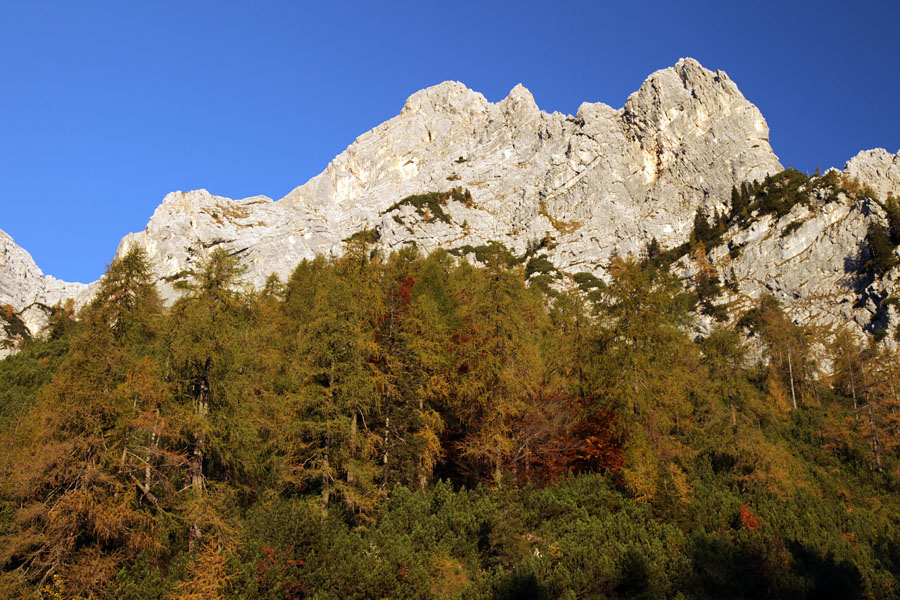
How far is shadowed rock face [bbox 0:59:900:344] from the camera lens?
83125 millimetres

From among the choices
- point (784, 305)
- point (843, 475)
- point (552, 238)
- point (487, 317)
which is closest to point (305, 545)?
point (487, 317)

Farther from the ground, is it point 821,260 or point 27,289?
point 27,289

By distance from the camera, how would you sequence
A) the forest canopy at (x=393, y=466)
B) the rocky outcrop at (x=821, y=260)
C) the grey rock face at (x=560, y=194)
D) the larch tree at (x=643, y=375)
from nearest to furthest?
the forest canopy at (x=393, y=466) < the larch tree at (x=643, y=375) < the rocky outcrop at (x=821, y=260) < the grey rock face at (x=560, y=194)

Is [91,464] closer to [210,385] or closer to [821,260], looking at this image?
[210,385]

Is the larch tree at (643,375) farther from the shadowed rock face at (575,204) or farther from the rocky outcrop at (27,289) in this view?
the rocky outcrop at (27,289)

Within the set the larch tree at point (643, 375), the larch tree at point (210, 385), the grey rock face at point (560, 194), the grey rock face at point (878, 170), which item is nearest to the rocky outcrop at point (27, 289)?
the grey rock face at point (560, 194)

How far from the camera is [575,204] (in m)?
110

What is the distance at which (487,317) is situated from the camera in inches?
758

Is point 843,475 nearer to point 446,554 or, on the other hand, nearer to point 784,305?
point 446,554

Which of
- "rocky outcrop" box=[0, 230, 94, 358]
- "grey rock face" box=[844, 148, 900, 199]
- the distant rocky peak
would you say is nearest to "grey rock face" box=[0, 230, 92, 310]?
"rocky outcrop" box=[0, 230, 94, 358]

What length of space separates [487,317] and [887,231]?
70.3 m

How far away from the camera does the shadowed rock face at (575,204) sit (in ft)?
273

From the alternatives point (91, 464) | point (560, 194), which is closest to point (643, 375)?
point (91, 464)

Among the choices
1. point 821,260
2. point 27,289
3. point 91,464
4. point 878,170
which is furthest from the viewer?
point 27,289
